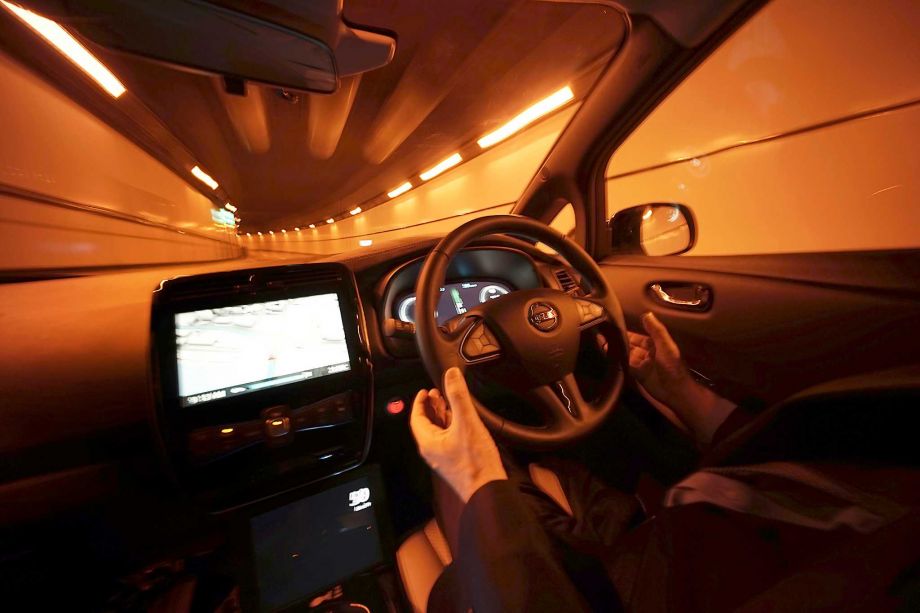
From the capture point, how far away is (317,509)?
1.34m

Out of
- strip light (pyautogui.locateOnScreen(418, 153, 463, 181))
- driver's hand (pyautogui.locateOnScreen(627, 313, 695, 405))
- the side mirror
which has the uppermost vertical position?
strip light (pyautogui.locateOnScreen(418, 153, 463, 181))

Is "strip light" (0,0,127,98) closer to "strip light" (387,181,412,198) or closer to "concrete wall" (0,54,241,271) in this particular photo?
"concrete wall" (0,54,241,271)

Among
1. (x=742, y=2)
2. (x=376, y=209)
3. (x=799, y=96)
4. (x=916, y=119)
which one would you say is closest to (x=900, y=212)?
(x=916, y=119)

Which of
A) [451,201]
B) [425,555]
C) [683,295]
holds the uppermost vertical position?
[451,201]

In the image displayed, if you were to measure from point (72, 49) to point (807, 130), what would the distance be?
3318 millimetres

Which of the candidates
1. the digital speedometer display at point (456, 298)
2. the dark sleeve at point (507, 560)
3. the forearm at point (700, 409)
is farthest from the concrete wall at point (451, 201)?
the dark sleeve at point (507, 560)

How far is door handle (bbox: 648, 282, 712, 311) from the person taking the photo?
1312mm

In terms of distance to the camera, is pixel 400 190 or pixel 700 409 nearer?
pixel 700 409

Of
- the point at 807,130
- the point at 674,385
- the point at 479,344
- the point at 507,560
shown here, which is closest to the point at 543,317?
the point at 479,344

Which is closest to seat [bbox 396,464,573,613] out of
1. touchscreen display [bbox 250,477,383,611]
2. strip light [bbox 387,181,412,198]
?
touchscreen display [bbox 250,477,383,611]

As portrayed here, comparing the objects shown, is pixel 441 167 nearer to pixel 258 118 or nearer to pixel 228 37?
pixel 258 118

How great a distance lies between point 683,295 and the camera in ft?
4.65

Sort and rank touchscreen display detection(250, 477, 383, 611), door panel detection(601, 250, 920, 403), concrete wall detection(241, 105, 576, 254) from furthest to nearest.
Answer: concrete wall detection(241, 105, 576, 254) → touchscreen display detection(250, 477, 383, 611) → door panel detection(601, 250, 920, 403)

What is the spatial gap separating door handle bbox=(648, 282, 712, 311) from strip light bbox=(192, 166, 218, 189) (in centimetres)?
313
